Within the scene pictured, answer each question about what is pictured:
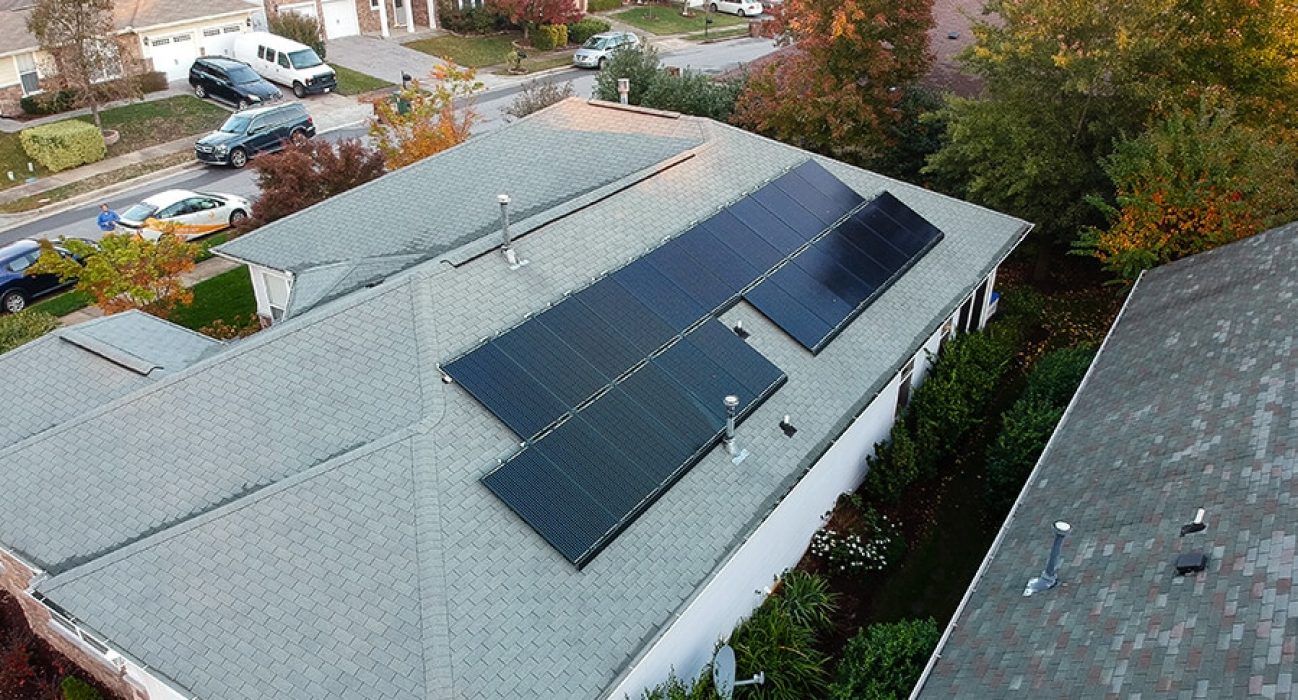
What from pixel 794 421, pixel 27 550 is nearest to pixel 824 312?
pixel 794 421

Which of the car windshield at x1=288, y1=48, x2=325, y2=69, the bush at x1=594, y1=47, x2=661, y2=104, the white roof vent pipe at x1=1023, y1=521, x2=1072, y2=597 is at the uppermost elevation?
the bush at x1=594, y1=47, x2=661, y2=104

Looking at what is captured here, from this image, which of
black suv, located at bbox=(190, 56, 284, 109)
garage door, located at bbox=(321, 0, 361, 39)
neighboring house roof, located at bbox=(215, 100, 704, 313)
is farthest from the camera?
garage door, located at bbox=(321, 0, 361, 39)

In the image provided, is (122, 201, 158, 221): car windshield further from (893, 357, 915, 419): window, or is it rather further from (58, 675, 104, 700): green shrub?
(893, 357, 915, 419): window

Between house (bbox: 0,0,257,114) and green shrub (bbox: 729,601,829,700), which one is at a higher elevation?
house (bbox: 0,0,257,114)

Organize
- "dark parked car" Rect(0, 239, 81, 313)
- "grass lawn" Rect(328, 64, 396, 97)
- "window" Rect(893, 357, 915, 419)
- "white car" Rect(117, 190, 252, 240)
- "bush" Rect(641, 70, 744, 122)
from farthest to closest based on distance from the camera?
1. "grass lawn" Rect(328, 64, 396, 97)
2. "bush" Rect(641, 70, 744, 122)
3. "white car" Rect(117, 190, 252, 240)
4. "dark parked car" Rect(0, 239, 81, 313)
5. "window" Rect(893, 357, 915, 419)

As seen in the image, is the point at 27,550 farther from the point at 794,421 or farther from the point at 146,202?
the point at 146,202

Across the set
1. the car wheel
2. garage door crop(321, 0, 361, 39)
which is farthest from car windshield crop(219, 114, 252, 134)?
garage door crop(321, 0, 361, 39)

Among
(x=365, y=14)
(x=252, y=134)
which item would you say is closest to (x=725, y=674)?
(x=252, y=134)
